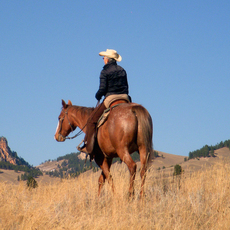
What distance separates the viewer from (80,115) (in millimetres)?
9539

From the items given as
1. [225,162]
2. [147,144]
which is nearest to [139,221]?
[147,144]

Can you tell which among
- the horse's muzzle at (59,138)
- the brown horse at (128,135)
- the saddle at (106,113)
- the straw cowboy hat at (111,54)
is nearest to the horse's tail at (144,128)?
the brown horse at (128,135)

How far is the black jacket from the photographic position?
845 cm

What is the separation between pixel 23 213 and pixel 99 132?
306cm

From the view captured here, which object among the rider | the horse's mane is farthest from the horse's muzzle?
the rider

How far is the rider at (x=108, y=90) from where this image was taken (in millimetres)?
8371

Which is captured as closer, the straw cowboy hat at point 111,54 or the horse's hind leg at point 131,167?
the horse's hind leg at point 131,167

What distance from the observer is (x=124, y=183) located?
30.1 feet

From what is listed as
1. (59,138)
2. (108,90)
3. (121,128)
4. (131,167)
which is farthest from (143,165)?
(59,138)

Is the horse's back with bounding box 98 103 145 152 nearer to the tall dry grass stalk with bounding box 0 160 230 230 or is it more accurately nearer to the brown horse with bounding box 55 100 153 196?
the brown horse with bounding box 55 100 153 196

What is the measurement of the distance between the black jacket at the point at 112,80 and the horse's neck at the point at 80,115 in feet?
3.33

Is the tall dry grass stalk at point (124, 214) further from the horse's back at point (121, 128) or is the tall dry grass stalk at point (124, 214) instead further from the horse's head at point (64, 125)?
the horse's head at point (64, 125)

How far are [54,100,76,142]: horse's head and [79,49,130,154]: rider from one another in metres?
1.53

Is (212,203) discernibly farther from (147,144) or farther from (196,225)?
(147,144)
